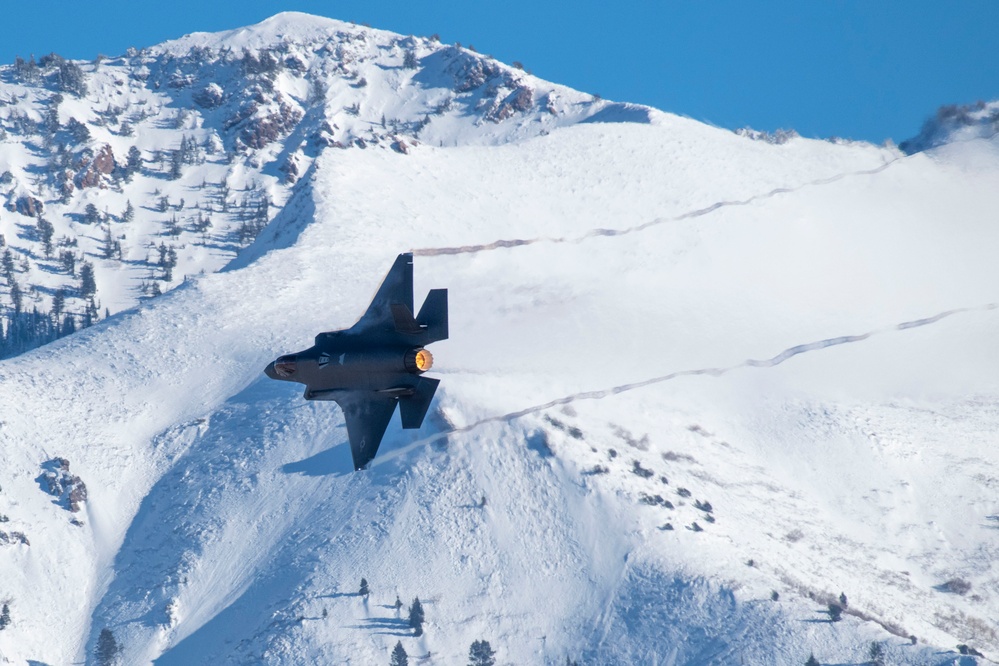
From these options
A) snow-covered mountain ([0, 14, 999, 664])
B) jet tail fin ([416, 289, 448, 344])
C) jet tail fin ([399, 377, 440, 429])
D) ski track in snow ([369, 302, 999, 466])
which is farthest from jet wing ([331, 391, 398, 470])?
ski track in snow ([369, 302, 999, 466])

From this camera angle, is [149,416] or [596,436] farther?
[149,416]

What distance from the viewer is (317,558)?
106438 millimetres

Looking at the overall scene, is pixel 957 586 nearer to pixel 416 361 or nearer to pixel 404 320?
pixel 416 361

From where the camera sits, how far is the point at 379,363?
48.5 m

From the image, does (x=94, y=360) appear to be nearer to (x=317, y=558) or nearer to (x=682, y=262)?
(x=317, y=558)

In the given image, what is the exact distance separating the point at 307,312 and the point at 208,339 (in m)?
11.6

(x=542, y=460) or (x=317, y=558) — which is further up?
(x=542, y=460)

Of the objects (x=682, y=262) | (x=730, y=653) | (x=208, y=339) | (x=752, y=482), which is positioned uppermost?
(x=682, y=262)

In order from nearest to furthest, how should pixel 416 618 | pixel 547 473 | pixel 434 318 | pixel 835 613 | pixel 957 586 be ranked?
pixel 434 318
pixel 835 613
pixel 416 618
pixel 957 586
pixel 547 473

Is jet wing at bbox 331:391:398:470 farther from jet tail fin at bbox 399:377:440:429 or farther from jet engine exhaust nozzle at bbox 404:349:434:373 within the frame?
jet engine exhaust nozzle at bbox 404:349:434:373

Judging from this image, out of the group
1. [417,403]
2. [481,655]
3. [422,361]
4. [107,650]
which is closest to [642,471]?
[481,655]

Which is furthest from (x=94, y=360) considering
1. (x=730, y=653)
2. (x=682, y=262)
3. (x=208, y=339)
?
(x=730, y=653)

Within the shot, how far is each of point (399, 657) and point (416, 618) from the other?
182 inches

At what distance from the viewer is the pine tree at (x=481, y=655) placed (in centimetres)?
9494
